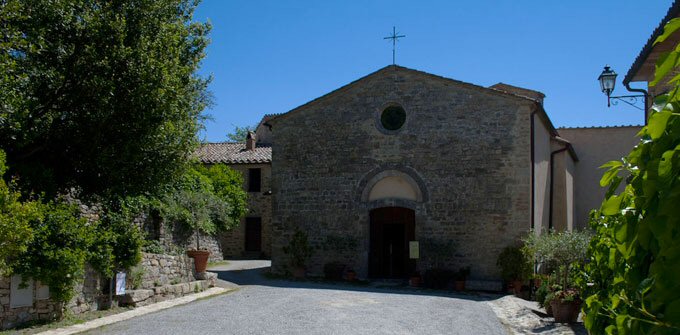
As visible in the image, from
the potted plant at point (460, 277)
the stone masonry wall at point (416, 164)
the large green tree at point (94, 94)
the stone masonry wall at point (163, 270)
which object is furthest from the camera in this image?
the stone masonry wall at point (416, 164)

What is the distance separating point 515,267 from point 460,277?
5.99 ft

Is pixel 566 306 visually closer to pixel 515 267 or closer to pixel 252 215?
pixel 515 267

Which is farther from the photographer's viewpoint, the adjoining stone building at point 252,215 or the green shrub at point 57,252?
the adjoining stone building at point 252,215

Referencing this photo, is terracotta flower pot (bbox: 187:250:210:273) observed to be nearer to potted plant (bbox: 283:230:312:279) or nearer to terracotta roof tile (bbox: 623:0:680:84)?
potted plant (bbox: 283:230:312:279)

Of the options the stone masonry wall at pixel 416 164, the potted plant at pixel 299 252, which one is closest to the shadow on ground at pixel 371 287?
the potted plant at pixel 299 252

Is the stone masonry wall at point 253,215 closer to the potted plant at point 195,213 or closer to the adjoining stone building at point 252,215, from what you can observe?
the adjoining stone building at point 252,215

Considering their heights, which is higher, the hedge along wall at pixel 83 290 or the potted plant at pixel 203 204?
the potted plant at pixel 203 204

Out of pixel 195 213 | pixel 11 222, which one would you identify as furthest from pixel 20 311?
pixel 195 213

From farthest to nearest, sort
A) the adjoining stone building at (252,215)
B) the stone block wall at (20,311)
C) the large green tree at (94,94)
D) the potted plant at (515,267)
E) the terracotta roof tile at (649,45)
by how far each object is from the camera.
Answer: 1. the adjoining stone building at (252,215)
2. the potted plant at (515,267)
3. the large green tree at (94,94)
4. the stone block wall at (20,311)
5. the terracotta roof tile at (649,45)

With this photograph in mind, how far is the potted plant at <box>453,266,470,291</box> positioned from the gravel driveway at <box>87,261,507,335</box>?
1329mm

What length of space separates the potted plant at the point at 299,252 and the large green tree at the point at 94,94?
8354 millimetres

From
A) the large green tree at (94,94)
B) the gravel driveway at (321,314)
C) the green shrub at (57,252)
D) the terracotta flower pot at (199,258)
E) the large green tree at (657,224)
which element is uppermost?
the large green tree at (94,94)

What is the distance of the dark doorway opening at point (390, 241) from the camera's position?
2084 cm

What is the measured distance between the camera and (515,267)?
59.6 ft
